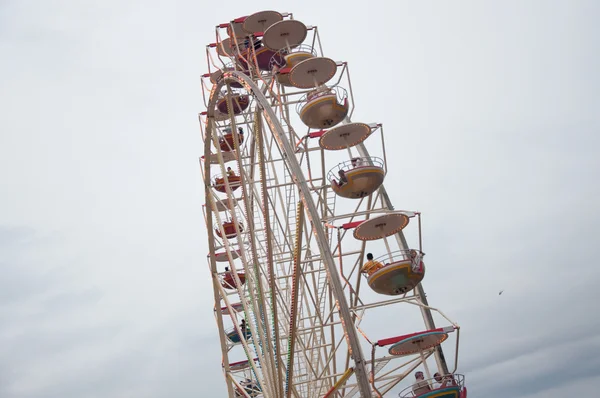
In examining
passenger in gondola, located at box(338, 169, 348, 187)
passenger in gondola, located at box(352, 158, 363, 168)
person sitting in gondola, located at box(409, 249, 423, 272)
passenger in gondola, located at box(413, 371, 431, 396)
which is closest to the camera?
passenger in gondola, located at box(413, 371, 431, 396)

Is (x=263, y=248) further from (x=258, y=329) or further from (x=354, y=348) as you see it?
(x=354, y=348)

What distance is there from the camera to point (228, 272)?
61.7 feet

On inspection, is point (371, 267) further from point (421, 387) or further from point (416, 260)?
point (421, 387)

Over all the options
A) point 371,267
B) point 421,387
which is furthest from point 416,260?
point 421,387

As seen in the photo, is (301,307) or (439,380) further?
(301,307)

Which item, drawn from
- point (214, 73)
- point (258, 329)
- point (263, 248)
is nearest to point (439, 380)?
point (258, 329)

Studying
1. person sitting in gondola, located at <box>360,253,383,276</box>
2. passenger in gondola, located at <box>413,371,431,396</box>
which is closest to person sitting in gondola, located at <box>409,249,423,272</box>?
person sitting in gondola, located at <box>360,253,383,276</box>

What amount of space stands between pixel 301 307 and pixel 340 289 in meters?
8.09

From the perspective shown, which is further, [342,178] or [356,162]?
[356,162]

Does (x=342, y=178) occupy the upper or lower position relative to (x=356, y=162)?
lower

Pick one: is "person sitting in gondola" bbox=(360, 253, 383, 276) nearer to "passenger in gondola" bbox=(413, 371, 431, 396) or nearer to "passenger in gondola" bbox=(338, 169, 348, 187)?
"passenger in gondola" bbox=(338, 169, 348, 187)

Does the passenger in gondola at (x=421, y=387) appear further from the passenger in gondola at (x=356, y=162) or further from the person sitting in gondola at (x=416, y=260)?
the passenger in gondola at (x=356, y=162)

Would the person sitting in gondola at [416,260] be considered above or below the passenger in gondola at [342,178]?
below

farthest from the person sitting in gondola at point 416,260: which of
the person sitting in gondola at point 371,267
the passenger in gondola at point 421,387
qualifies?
the passenger in gondola at point 421,387
